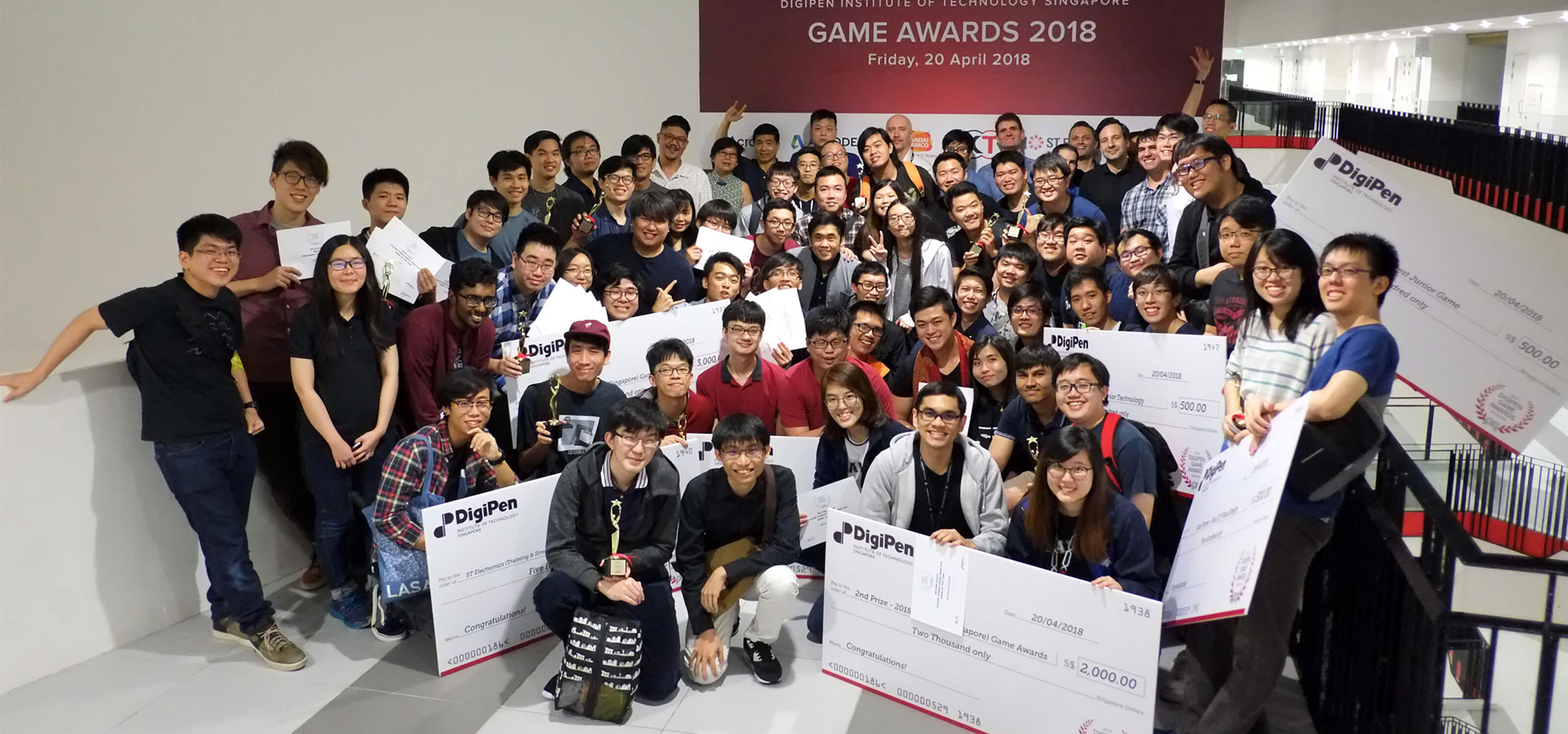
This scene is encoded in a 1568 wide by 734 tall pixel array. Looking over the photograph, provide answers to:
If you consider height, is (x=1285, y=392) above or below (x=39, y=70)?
below

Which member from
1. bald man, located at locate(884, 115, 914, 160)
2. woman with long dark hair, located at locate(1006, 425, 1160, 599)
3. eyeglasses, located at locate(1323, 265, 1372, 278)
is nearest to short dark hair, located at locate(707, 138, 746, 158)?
bald man, located at locate(884, 115, 914, 160)

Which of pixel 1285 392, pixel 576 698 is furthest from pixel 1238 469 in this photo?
pixel 576 698

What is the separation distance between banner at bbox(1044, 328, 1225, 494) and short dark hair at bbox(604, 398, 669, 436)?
1.66 meters

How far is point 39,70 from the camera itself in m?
4.72

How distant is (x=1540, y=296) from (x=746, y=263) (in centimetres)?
342

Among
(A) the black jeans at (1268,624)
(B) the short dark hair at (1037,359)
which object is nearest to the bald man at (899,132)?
(B) the short dark hair at (1037,359)

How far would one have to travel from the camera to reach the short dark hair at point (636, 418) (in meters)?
3.88

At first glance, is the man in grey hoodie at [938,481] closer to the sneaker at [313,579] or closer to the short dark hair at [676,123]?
the sneaker at [313,579]

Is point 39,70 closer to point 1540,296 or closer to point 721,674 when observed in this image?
point 721,674

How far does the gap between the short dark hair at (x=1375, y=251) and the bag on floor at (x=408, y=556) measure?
3080 millimetres

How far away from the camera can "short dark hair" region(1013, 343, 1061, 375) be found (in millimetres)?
4148

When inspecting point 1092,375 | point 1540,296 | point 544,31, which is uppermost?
point 544,31

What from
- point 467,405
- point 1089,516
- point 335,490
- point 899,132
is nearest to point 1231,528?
point 1089,516

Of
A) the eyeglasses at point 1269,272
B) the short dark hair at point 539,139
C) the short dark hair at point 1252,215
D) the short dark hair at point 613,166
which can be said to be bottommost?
the eyeglasses at point 1269,272
